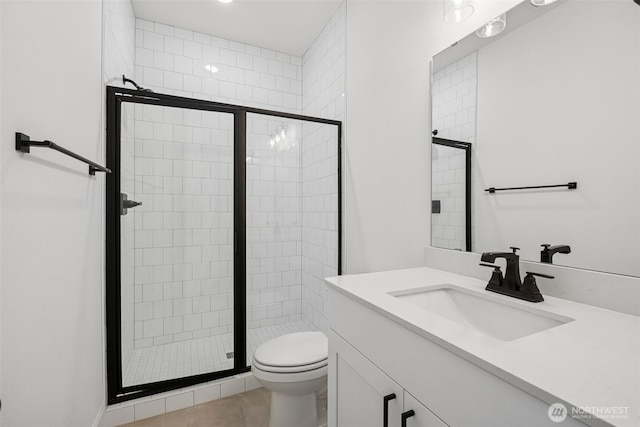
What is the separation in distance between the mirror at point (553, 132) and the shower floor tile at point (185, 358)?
1502mm

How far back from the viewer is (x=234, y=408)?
5.82 ft

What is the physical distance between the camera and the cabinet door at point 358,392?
2.69 feet

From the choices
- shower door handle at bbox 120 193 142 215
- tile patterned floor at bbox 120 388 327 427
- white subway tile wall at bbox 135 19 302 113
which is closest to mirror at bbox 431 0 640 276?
tile patterned floor at bbox 120 388 327 427

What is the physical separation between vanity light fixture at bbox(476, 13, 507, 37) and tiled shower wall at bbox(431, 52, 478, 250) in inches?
3.2

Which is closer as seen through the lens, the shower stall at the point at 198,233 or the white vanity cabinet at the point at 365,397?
the white vanity cabinet at the point at 365,397

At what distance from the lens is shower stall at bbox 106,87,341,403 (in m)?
1.75

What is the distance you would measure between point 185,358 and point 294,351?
2.79 ft

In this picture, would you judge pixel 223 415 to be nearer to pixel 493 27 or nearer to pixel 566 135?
pixel 566 135

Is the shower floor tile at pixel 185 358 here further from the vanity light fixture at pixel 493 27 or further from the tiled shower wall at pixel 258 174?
the vanity light fixture at pixel 493 27

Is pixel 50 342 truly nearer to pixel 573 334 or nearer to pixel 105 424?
pixel 105 424

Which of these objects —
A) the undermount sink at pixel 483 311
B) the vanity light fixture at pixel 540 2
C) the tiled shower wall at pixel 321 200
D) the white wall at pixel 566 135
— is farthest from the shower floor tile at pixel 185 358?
the vanity light fixture at pixel 540 2

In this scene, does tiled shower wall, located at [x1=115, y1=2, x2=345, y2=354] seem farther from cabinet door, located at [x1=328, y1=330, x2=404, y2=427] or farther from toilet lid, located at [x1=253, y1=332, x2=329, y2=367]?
cabinet door, located at [x1=328, y1=330, x2=404, y2=427]

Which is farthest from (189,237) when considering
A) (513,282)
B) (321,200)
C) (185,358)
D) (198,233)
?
(513,282)

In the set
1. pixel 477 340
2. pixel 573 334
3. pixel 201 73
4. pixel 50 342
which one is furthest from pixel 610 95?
pixel 201 73
